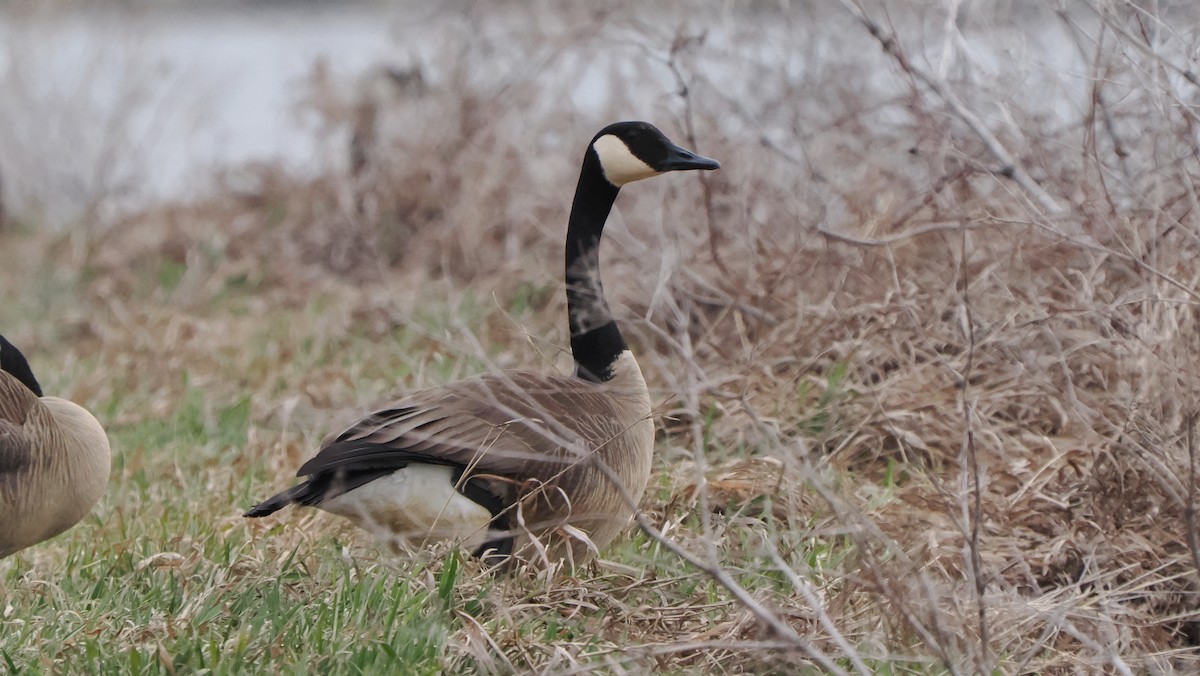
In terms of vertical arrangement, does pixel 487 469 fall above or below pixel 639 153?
below

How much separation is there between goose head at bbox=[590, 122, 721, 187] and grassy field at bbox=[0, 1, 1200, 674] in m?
0.53

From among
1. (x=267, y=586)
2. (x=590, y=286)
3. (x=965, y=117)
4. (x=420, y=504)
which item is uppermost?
(x=965, y=117)

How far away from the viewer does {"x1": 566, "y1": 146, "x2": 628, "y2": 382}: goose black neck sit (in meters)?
4.43

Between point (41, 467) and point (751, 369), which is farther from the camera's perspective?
point (751, 369)

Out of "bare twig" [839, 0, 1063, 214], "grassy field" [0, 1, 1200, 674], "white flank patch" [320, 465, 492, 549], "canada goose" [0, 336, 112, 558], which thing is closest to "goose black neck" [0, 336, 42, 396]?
"canada goose" [0, 336, 112, 558]

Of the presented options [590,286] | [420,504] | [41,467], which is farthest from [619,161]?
[41,467]

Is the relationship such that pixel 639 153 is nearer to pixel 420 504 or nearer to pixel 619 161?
pixel 619 161

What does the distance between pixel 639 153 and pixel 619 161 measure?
7 centimetres

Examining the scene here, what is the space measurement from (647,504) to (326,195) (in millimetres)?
6274

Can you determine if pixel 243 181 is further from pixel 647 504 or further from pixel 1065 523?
pixel 1065 523

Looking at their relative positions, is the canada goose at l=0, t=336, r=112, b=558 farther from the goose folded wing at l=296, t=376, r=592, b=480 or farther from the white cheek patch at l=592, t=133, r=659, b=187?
the white cheek patch at l=592, t=133, r=659, b=187

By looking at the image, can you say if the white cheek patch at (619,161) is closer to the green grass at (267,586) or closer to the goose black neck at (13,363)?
the green grass at (267,586)

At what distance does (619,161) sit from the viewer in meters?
4.46

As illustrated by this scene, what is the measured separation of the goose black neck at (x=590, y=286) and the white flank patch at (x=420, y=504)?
0.74m
